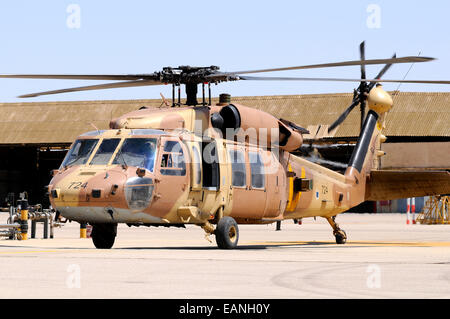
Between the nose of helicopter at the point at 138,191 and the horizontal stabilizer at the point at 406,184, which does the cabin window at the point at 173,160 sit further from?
the horizontal stabilizer at the point at 406,184

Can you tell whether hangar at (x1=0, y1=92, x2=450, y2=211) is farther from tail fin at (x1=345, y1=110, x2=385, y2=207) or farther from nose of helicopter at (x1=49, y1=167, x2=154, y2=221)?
nose of helicopter at (x1=49, y1=167, x2=154, y2=221)

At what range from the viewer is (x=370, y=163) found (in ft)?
87.7

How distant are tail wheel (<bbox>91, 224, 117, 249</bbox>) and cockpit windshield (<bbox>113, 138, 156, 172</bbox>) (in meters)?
2.24

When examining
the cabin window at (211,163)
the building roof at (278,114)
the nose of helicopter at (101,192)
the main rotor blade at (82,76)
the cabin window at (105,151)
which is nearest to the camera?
the nose of helicopter at (101,192)

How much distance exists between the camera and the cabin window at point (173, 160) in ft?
61.3

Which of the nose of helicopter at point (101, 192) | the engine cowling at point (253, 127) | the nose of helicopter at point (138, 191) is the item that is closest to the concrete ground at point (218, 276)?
the nose of helicopter at point (101, 192)

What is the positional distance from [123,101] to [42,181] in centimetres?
1552

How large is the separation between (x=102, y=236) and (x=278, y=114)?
54383 mm

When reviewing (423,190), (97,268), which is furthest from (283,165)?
(97,268)

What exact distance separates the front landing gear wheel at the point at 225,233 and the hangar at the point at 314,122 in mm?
47406

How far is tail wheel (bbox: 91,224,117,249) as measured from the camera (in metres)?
19.8

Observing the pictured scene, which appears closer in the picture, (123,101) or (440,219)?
(440,219)

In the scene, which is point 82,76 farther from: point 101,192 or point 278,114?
point 278,114
